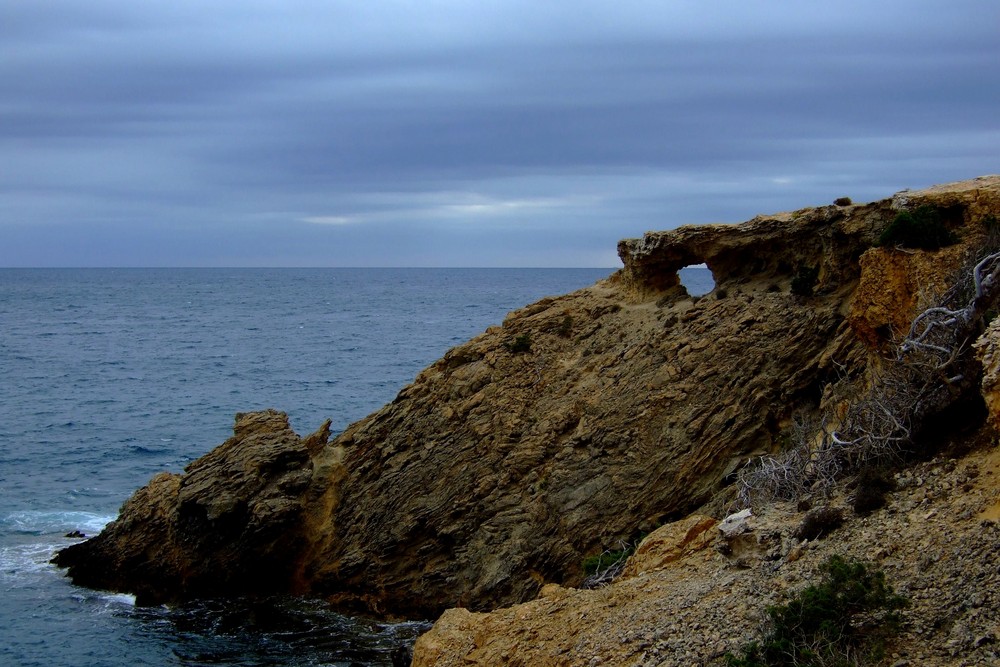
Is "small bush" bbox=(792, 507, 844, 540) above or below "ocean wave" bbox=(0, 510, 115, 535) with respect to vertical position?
above

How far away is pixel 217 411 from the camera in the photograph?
60.8 meters

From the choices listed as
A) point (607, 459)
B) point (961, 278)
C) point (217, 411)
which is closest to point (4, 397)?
point (217, 411)

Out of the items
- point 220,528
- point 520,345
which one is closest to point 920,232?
point 520,345

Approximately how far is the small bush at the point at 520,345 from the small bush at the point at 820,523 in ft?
47.0

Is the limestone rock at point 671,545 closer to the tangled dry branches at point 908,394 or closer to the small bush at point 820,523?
the tangled dry branches at point 908,394

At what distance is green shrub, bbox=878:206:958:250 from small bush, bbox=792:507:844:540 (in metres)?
7.58

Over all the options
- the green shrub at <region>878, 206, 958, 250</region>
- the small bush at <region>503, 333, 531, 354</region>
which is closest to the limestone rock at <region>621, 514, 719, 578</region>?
the green shrub at <region>878, 206, 958, 250</region>

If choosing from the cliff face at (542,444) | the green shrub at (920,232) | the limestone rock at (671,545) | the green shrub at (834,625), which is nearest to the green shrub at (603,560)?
the cliff face at (542,444)

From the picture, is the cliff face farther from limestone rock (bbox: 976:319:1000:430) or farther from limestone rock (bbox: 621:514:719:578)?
limestone rock (bbox: 976:319:1000:430)

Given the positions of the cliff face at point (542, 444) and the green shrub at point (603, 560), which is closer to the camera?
the green shrub at point (603, 560)

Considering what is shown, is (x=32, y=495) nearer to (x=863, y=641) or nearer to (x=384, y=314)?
(x=863, y=641)

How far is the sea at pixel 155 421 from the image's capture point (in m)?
27.1

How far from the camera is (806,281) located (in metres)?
26.4

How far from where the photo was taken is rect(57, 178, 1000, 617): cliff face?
25.4 metres
